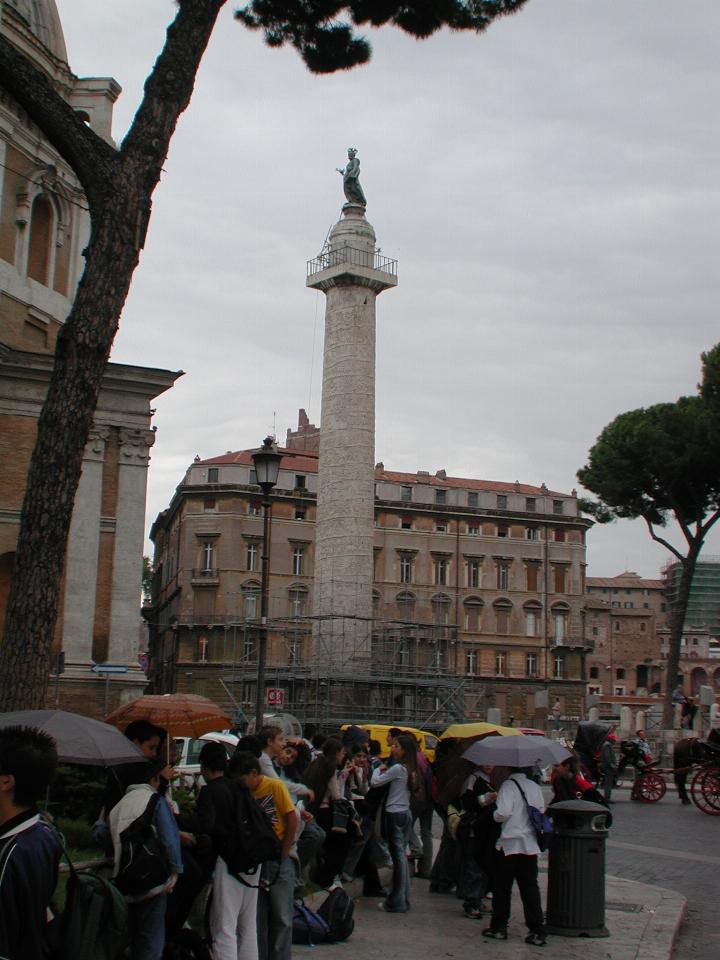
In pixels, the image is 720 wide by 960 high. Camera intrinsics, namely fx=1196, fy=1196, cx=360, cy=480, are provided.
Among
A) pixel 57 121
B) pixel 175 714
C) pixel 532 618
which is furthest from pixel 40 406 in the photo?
pixel 532 618

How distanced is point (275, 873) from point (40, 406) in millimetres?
14734

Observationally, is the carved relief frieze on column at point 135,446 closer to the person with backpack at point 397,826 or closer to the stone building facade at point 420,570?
the person with backpack at point 397,826

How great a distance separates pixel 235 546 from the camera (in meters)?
53.3

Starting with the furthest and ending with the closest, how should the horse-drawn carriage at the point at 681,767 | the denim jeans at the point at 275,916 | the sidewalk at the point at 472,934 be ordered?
the horse-drawn carriage at the point at 681,767
the sidewalk at the point at 472,934
the denim jeans at the point at 275,916

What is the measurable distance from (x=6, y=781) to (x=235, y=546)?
49755 millimetres

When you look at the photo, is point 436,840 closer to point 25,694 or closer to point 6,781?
point 25,694

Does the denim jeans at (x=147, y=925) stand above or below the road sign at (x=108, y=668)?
below

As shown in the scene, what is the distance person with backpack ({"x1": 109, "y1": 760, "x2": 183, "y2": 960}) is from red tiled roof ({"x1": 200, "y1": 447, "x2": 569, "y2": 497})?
48525mm

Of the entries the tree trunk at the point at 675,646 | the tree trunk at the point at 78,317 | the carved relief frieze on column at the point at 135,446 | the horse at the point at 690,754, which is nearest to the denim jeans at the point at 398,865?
the tree trunk at the point at 78,317

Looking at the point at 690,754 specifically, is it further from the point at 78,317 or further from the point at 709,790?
the point at 78,317

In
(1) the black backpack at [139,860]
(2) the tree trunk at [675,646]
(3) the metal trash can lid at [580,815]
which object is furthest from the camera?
(2) the tree trunk at [675,646]

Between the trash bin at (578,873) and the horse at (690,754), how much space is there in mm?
9764

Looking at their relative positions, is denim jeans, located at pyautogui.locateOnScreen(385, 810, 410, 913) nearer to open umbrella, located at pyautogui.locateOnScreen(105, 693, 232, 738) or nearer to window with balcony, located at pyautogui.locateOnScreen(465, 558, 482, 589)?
open umbrella, located at pyautogui.locateOnScreen(105, 693, 232, 738)

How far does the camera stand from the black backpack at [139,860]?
5.32 meters
